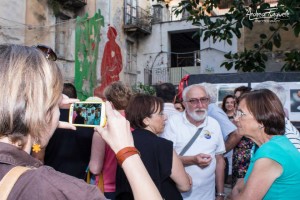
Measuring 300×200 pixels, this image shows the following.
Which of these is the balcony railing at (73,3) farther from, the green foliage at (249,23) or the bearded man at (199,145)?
the bearded man at (199,145)

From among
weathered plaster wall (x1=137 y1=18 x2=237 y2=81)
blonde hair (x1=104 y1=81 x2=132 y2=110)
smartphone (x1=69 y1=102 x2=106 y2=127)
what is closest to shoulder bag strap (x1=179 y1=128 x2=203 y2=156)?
blonde hair (x1=104 y1=81 x2=132 y2=110)

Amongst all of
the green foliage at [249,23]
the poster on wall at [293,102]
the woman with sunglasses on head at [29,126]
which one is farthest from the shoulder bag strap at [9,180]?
the green foliage at [249,23]

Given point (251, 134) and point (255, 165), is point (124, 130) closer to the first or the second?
point (255, 165)

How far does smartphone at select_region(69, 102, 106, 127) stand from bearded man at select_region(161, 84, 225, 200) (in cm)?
167

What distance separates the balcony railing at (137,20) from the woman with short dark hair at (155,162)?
16.3m

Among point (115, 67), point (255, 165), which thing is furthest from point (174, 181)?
point (115, 67)

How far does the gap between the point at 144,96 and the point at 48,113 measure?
1481 millimetres

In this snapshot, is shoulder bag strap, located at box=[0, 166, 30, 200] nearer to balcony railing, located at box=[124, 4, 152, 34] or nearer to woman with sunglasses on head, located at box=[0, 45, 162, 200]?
woman with sunglasses on head, located at box=[0, 45, 162, 200]

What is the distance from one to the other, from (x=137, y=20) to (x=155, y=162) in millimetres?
17381

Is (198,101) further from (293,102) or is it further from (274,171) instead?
(293,102)

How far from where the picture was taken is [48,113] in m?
1.14

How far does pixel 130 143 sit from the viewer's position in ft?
4.36

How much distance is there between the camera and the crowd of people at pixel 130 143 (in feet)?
3.35

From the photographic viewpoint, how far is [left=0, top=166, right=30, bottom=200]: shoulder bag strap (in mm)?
911
